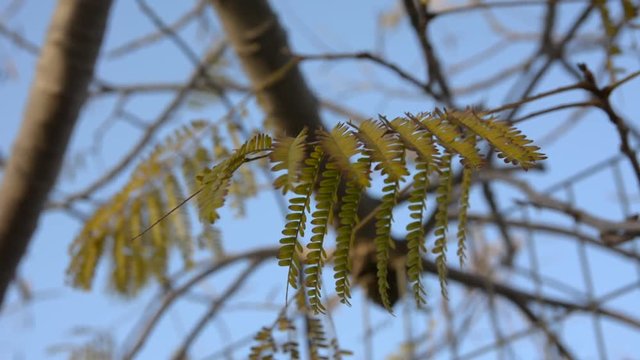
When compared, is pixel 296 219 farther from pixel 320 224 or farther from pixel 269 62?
pixel 269 62

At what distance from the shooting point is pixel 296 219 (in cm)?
49

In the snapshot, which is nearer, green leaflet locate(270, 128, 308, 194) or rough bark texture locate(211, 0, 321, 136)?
green leaflet locate(270, 128, 308, 194)

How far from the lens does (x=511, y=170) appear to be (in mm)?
1441

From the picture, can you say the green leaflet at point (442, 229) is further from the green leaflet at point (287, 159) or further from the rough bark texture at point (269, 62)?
the rough bark texture at point (269, 62)

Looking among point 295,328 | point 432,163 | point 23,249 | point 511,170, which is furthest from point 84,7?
point 432,163

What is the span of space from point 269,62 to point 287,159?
0.86 metres

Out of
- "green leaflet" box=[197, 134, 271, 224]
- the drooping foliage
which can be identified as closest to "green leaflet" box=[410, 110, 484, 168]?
the drooping foliage

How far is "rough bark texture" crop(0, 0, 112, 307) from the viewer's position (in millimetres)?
1146

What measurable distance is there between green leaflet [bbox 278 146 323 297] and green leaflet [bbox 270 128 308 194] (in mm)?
10

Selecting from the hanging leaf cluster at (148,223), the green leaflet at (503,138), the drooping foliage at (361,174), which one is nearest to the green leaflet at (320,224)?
the drooping foliage at (361,174)

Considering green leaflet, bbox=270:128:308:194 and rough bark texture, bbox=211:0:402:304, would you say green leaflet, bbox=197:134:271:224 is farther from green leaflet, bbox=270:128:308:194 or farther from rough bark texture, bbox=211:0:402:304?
rough bark texture, bbox=211:0:402:304

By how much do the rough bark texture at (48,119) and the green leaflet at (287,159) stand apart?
77cm

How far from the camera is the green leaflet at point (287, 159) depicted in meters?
0.44

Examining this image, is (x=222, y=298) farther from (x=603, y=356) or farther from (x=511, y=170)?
(x=603, y=356)
